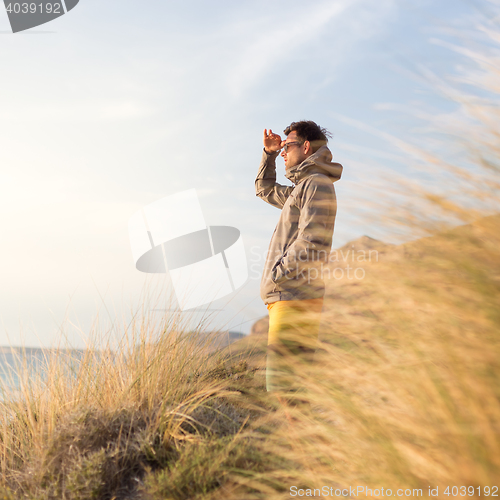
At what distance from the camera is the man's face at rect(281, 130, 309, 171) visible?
3146 mm

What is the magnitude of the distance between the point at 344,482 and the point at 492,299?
865mm

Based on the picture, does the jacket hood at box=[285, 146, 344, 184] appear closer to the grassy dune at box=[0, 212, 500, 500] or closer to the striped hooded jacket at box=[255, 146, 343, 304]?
the striped hooded jacket at box=[255, 146, 343, 304]

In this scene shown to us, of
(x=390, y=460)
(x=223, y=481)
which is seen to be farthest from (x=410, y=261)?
(x=223, y=481)

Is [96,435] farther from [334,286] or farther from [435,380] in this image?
[435,380]

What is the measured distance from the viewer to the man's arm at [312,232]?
98.0 inches

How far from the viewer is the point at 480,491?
116 centimetres

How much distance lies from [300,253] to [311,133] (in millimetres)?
1145

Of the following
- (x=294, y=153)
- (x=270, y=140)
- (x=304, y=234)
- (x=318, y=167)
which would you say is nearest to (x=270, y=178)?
(x=270, y=140)

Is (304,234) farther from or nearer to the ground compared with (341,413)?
farther from the ground

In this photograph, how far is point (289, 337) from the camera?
2.47 metres

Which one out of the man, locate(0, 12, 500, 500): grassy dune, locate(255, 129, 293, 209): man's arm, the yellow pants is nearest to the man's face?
the man

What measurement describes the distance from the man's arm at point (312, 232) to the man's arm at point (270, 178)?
2.45ft

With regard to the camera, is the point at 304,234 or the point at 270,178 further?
the point at 270,178

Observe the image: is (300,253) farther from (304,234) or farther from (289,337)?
(289,337)
